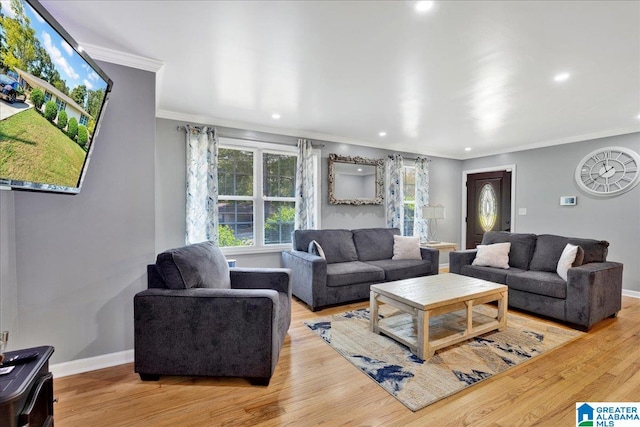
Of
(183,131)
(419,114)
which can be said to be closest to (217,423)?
(183,131)

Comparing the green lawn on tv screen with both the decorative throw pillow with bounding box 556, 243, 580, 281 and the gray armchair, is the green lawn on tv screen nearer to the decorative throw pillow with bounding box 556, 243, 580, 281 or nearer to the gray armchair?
the gray armchair

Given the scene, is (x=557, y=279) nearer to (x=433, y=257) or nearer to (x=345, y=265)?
(x=433, y=257)

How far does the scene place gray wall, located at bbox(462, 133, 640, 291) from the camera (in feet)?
13.5

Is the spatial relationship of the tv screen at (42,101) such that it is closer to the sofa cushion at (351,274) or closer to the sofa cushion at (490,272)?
the sofa cushion at (351,274)

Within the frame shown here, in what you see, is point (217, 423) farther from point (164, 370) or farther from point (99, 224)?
point (99, 224)

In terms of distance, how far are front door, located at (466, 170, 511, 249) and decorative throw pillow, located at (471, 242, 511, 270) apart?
2040 millimetres

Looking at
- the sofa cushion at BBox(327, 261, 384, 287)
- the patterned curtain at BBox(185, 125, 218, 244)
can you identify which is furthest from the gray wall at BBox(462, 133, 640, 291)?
the patterned curtain at BBox(185, 125, 218, 244)

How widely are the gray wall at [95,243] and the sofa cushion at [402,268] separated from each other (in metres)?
2.78

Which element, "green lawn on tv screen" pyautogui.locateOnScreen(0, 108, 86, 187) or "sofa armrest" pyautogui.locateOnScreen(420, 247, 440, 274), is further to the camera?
"sofa armrest" pyautogui.locateOnScreen(420, 247, 440, 274)

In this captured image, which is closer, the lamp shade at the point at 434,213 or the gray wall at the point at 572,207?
the gray wall at the point at 572,207

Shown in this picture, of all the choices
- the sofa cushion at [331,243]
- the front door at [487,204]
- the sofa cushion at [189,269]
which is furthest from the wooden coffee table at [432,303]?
the front door at [487,204]

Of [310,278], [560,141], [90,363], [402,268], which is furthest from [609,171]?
[90,363]

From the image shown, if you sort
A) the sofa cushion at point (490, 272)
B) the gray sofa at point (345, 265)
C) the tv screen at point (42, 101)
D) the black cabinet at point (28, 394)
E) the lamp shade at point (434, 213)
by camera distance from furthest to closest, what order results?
1. the lamp shade at point (434, 213)
2. the sofa cushion at point (490, 272)
3. the gray sofa at point (345, 265)
4. the tv screen at point (42, 101)
5. the black cabinet at point (28, 394)

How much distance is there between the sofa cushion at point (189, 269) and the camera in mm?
2012
